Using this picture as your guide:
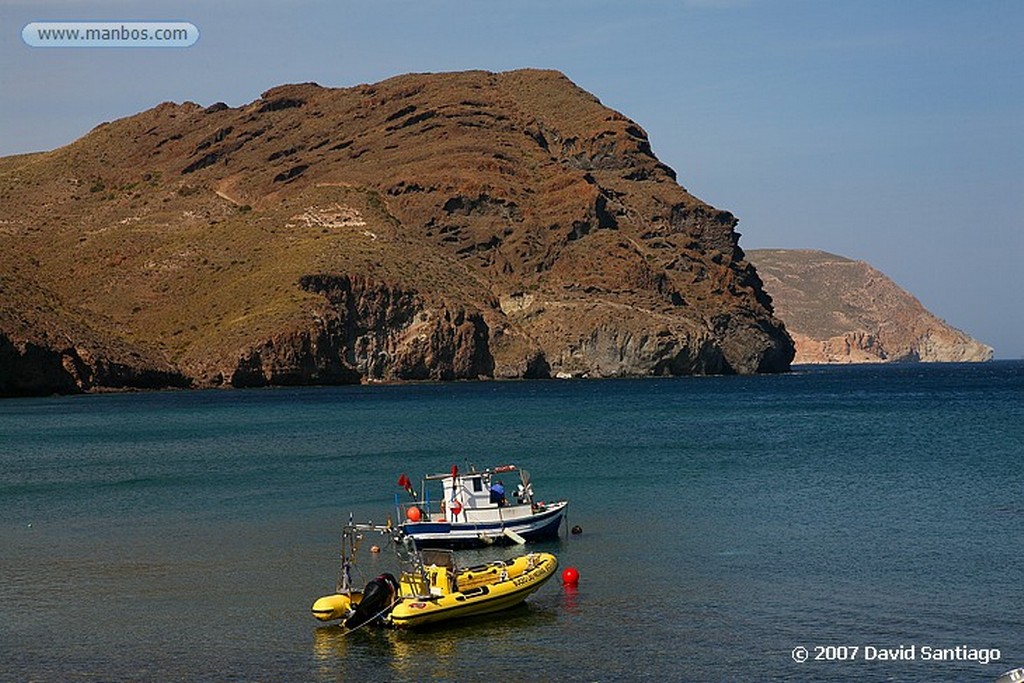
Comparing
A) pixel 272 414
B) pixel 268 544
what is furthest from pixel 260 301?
pixel 268 544

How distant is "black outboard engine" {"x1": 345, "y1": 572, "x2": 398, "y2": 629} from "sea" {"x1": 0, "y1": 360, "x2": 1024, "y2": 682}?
Answer: 578mm

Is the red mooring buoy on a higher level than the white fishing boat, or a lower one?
lower

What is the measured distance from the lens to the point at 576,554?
37781 mm

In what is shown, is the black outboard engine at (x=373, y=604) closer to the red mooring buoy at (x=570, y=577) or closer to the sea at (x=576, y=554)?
the sea at (x=576, y=554)

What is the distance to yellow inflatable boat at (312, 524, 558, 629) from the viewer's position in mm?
28594

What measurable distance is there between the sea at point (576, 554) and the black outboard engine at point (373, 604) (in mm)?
Result: 578

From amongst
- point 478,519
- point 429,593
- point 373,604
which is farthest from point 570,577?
point 478,519

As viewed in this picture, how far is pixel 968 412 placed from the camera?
100938mm

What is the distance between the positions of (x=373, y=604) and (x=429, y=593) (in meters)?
1.36

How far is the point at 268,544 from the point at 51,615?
9847mm

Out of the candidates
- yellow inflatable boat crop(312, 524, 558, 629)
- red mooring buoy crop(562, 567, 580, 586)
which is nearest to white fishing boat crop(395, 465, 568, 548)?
red mooring buoy crop(562, 567, 580, 586)

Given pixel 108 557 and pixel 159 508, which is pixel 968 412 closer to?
pixel 159 508

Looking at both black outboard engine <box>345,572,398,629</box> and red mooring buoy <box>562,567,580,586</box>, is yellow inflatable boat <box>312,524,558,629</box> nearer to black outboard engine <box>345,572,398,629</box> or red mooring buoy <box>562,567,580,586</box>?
black outboard engine <box>345,572,398,629</box>

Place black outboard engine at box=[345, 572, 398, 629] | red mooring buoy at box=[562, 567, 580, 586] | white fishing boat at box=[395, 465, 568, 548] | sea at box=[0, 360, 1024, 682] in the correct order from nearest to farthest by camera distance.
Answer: sea at box=[0, 360, 1024, 682] < black outboard engine at box=[345, 572, 398, 629] < red mooring buoy at box=[562, 567, 580, 586] < white fishing boat at box=[395, 465, 568, 548]
